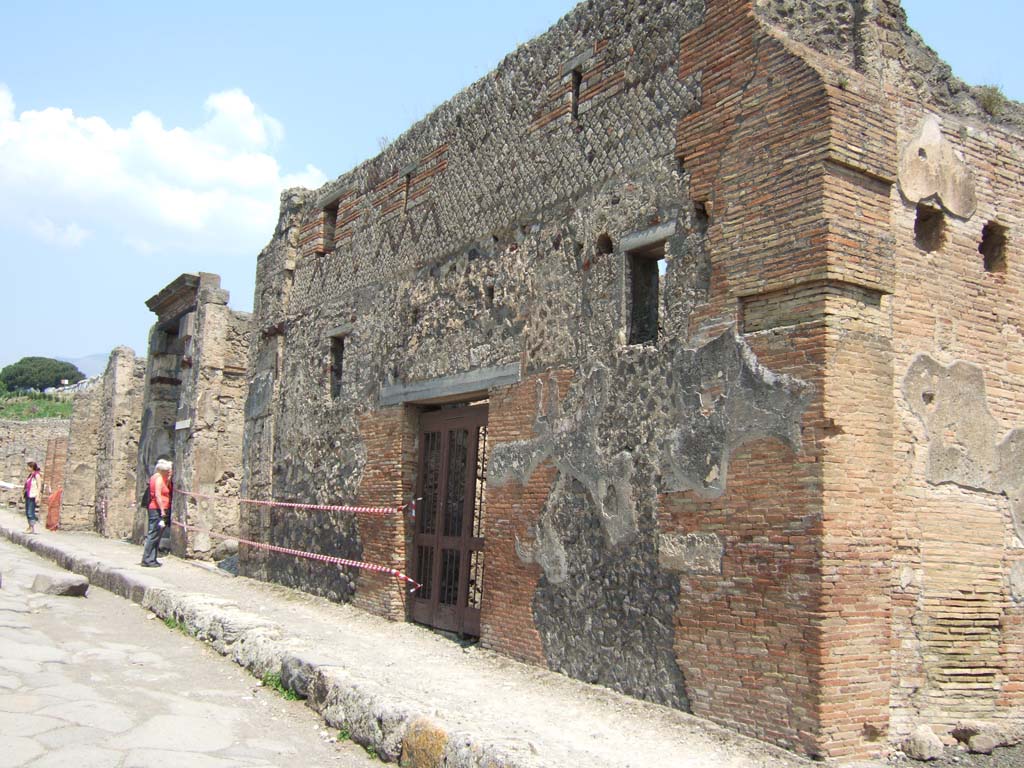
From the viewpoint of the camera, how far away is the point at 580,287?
22.1ft

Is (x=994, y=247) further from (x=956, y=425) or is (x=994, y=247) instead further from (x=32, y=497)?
(x=32, y=497)

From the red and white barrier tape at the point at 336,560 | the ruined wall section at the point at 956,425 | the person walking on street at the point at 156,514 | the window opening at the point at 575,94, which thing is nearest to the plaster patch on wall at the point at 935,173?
the ruined wall section at the point at 956,425

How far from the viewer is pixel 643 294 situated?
6457 mm

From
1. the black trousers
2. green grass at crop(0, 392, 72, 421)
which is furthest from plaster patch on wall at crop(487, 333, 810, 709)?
green grass at crop(0, 392, 72, 421)

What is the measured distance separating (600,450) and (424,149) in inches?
161

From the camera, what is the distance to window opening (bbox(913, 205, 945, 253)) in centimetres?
575

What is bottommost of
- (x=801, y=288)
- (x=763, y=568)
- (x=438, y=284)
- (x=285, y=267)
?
(x=763, y=568)

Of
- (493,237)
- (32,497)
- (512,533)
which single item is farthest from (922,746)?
(32,497)

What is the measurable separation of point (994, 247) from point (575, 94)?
3.10 meters

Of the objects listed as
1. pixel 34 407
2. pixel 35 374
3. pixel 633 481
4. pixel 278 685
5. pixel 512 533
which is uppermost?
pixel 35 374

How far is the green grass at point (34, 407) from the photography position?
41656mm

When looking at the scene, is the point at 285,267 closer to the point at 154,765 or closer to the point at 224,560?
the point at 224,560

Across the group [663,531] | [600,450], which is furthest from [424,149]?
[663,531]

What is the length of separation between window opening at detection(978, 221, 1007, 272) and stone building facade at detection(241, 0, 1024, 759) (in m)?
0.01
